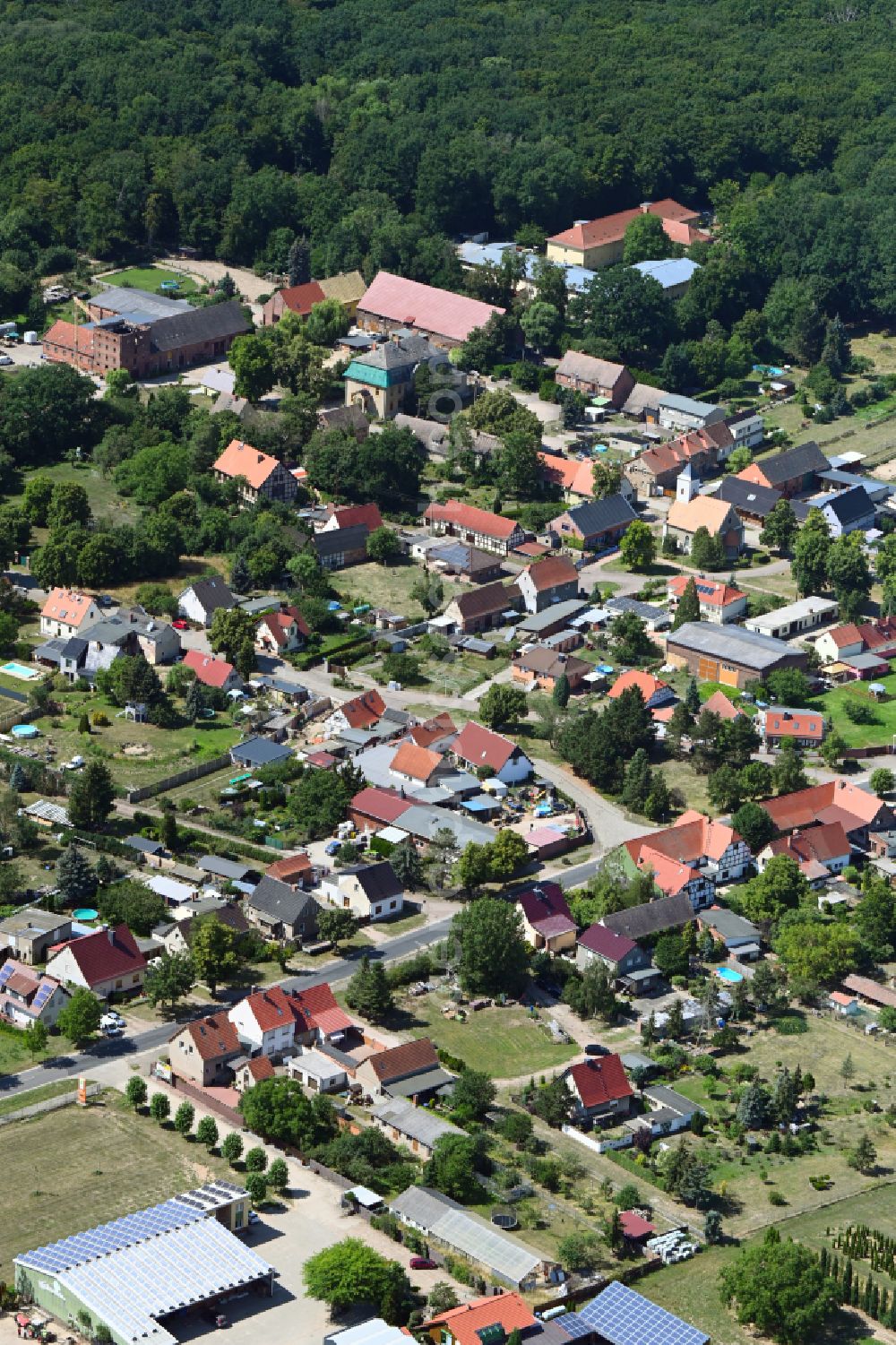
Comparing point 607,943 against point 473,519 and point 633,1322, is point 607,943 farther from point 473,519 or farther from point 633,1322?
point 473,519

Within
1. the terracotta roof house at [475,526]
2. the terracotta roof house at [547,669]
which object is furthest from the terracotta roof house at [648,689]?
the terracotta roof house at [475,526]

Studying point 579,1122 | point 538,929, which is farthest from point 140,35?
point 579,1122

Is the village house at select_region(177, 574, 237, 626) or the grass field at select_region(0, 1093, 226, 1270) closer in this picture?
the grass field at select_region(0, 1093, 226, 1270)

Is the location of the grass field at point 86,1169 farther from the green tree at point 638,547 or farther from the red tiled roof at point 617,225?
the red tiled roof at point 617,225

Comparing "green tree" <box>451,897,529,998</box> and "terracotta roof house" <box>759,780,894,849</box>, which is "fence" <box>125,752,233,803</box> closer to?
"green tree" <box>451,897,529,998</box>

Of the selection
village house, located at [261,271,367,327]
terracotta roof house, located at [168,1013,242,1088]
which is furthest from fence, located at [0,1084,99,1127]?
village house, located at [261,271,367,327]

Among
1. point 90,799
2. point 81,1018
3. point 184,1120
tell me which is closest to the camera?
point 184,1120

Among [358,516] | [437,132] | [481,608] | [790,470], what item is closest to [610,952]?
[481,608]
